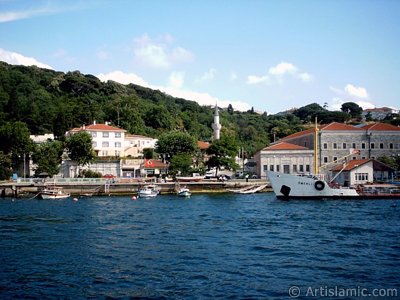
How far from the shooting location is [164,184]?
2398 inches

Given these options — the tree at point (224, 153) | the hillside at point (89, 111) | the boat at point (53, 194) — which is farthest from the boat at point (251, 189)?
the hillside at point (89, 111)

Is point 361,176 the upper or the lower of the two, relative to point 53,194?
upper

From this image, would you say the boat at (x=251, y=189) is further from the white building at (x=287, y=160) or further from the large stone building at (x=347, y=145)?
the large stone building at (x=347, y=145)

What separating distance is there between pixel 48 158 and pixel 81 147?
195 inches

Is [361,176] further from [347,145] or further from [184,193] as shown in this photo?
[184,193]

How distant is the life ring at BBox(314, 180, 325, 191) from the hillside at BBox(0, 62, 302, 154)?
176 ft

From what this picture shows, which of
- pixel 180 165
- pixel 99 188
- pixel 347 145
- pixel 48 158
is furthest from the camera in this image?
pixel 347 145

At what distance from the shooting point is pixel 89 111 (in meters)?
95.1

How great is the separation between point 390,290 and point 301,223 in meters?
15.7

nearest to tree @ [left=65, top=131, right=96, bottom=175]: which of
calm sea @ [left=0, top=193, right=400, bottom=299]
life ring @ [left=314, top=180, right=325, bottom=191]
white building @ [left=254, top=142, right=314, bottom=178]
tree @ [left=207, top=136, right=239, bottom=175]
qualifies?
A: tree @ [left=207, top=136, right=239, bottom=175]

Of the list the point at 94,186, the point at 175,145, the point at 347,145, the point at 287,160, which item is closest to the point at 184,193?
the point at 94,186

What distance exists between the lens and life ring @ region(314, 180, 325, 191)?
1882 inches

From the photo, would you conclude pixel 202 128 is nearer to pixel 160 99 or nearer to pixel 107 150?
pixel 160 99

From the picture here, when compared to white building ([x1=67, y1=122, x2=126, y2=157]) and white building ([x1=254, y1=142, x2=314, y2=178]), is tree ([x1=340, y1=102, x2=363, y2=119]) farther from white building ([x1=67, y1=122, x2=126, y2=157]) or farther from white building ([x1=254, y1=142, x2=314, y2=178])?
white building ([x1=67, y1=122, x2=126, y2=157])
